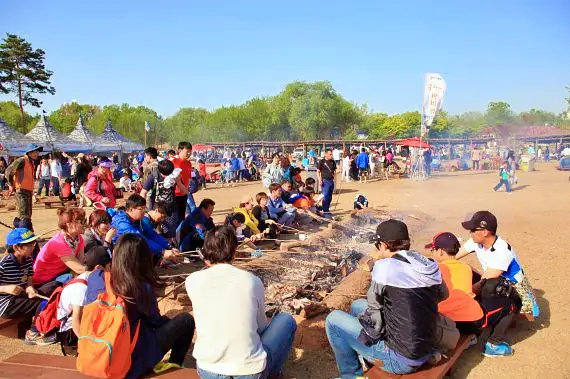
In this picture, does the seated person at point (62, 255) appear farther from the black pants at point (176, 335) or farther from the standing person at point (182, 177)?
the standing person at point (182, 177)

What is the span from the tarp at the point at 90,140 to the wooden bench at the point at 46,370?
29.5 metres

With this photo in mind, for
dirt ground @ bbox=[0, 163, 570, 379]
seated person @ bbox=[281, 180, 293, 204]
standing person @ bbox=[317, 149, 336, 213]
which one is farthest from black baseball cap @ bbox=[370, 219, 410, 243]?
standing person @ bbox=[317, 149, 336, 213]

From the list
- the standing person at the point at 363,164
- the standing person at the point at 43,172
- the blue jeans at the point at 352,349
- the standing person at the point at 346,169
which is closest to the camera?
the blue jeans at the point at 352,349

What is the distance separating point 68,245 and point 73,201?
1019cm

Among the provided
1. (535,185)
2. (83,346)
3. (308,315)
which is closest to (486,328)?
(308,315)

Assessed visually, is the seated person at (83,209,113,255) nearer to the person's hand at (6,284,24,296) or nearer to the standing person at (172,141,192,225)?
the person's hand at (6,284,24,296)

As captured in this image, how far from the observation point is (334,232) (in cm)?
892

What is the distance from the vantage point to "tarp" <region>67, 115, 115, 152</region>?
101 feet

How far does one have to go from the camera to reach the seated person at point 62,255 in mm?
4574

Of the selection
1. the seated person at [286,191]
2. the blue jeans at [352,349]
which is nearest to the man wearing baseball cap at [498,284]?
the blue jeans at [352,349]

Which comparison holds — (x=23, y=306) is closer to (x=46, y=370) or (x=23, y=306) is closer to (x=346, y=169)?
(x=46, y=370)

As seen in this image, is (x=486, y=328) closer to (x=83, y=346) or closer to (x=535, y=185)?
(x=83, y=346)

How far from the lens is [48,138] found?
2692cm

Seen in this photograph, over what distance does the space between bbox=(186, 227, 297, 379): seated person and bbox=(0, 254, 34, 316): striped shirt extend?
2.30 m
